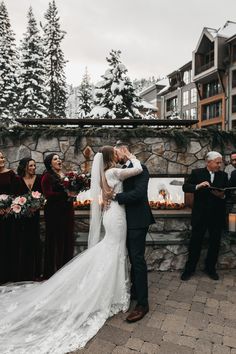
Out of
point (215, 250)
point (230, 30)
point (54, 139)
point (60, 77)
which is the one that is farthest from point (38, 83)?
point (215, 250)

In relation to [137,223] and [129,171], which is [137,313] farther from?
[129,171]

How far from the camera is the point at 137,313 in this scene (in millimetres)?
3510

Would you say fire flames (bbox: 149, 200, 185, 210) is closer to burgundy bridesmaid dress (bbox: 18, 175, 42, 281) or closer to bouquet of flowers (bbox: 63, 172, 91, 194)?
bouquet of flowers (bbox: 63, 172, 91, 194)

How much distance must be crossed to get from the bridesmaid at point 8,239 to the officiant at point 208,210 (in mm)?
2784

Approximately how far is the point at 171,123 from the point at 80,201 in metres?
2.68

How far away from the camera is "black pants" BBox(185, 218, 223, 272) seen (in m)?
4.86

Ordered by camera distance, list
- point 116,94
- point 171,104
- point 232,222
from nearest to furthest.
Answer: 1. point 232,222
2. point 116,94
3. point 171,104

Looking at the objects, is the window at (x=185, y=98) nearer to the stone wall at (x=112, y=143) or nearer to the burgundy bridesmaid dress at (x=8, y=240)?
the stone wall at (x=112, y=143)

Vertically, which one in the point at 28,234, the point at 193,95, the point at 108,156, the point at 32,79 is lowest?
the point at 28,234

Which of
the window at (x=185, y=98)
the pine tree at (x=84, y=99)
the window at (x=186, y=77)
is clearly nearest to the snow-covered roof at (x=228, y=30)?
the window at (x=186, y=77)

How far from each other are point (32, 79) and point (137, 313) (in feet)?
84.0

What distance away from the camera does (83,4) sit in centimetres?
770

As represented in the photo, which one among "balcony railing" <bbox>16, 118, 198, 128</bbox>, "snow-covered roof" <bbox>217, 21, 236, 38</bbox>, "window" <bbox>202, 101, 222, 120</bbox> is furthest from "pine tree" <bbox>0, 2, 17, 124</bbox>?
"window" <bbox>202, 101, 222, 120</bbox>

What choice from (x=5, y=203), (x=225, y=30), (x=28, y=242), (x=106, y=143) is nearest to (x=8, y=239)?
(x=28, y=242)
